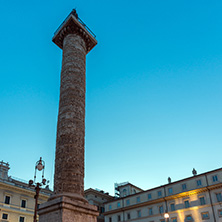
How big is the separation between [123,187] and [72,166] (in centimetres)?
3369

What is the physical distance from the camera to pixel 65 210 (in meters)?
9.22

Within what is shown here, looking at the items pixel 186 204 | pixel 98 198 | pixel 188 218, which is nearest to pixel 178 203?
pixel 186 204

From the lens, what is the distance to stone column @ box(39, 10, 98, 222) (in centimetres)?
954

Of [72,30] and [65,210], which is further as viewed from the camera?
[72,30]

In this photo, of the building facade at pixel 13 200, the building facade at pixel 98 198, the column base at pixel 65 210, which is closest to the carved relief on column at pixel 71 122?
the column base at pixel 65 210

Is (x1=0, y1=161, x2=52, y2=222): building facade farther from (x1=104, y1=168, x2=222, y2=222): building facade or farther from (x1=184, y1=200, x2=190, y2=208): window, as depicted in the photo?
(x1=184, y1=200, x2=190, y2=208): window

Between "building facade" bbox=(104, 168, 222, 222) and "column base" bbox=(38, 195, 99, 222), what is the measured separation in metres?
21.8

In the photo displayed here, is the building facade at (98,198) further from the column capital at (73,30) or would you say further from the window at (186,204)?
the column capital at (73,30)

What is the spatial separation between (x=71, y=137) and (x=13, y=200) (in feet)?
73.6

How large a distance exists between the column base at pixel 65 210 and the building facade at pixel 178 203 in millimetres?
21809

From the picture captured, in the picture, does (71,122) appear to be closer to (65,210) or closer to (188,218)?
(65,210)

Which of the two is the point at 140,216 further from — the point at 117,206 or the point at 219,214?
the point at 219,214

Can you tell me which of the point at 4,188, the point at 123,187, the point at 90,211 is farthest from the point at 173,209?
the point at 90,211

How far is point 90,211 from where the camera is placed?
1019cm
